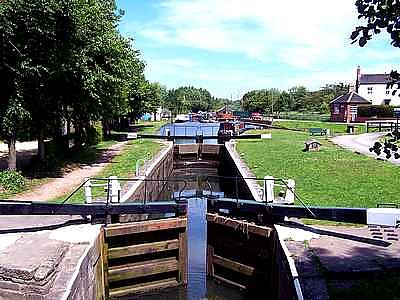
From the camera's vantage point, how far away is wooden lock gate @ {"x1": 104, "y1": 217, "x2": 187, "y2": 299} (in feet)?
34.1

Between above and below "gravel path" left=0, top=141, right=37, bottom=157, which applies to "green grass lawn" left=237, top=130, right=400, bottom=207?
above

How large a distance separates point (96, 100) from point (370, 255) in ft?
47.6

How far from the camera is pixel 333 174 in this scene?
17203mm

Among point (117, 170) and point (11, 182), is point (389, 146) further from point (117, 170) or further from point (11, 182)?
point (117, 170)

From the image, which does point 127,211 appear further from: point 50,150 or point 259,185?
point 50,150

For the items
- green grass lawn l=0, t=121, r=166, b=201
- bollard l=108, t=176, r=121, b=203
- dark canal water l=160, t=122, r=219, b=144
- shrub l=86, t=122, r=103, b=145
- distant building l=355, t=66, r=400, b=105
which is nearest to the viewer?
bollard l=108, t=176, r=121, b=203

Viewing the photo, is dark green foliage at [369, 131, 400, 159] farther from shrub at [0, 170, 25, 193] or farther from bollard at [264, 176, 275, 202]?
shrub at [0, 170, 25, 193]

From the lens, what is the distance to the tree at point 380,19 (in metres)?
3.12

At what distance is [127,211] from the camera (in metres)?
10.4

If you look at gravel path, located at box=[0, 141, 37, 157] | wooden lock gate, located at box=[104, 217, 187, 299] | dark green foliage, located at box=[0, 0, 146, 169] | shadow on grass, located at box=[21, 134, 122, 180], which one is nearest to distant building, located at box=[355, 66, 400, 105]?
shadow on grass, located at box=[21, 134, 122, 180]

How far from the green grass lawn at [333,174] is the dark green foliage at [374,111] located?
29.4 m

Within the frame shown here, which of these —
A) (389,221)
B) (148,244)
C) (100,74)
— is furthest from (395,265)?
(100,74)

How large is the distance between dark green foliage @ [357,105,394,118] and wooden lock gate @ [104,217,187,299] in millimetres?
45046

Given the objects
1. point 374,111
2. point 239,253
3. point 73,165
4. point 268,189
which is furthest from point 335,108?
point 268,189
